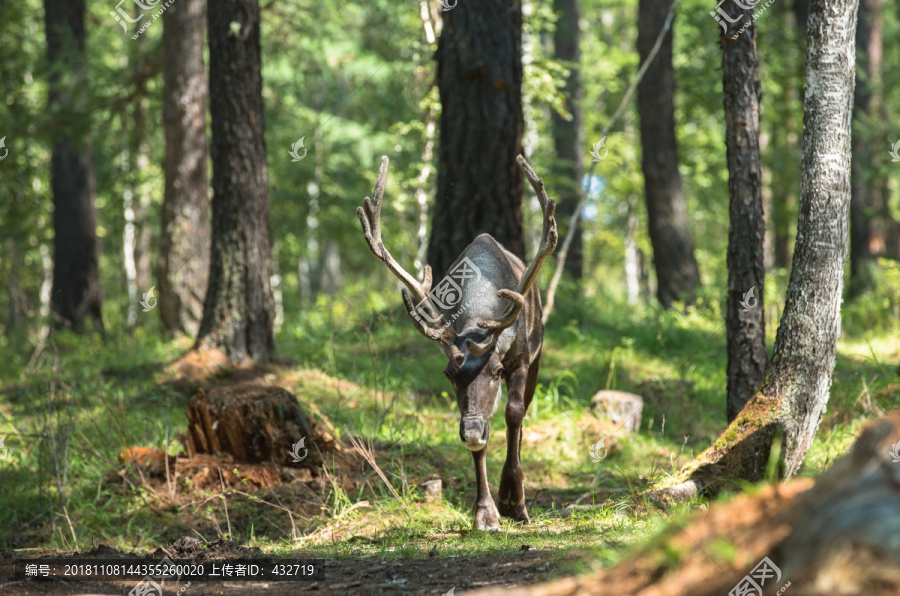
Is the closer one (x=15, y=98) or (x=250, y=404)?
A: (x=250, y=404)

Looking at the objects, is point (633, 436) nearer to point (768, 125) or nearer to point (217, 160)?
point (217, 160)

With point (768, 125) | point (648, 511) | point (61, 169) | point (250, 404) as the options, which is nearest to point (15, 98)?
point (61, 169)

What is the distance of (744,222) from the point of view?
7199mm

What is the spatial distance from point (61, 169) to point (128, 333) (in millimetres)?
5628

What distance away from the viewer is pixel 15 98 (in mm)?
15852

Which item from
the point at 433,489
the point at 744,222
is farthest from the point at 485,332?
the point at 744,222

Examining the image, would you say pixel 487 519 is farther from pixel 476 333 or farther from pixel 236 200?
pixel 236 200

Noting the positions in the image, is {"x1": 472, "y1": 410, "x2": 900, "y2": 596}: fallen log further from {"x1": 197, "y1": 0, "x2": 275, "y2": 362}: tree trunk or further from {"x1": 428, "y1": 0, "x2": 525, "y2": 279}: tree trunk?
{"x1": 428, "y1": 0, "x2": 525, "y2": 279}: tree trunk

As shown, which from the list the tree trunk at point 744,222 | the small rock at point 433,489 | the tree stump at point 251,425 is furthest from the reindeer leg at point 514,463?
the tree trunk at point 744,222

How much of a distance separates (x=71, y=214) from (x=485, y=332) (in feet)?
41.9

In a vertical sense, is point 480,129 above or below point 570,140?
below

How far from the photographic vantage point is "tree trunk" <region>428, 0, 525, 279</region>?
10516mm

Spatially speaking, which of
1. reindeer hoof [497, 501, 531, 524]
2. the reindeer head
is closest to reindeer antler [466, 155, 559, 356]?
the reindeer head

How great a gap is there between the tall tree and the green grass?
3.94 meters
